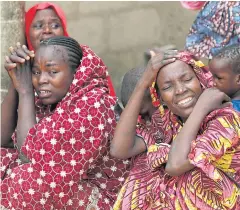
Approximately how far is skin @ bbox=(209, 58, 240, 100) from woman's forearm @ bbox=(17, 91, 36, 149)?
1063 millimetres

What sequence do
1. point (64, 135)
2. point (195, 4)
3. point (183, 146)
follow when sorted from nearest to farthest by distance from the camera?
point (183, 146)
point (64, 135)
point (195, 4)

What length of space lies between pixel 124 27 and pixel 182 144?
136 inches

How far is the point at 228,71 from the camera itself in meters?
3.81

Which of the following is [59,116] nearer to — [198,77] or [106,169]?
[106,169]

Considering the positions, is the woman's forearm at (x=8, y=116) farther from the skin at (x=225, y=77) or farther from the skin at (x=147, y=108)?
the skin at (x=225, y=77)

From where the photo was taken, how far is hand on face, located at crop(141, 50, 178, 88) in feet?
11.6

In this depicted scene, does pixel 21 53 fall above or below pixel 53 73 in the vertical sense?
above

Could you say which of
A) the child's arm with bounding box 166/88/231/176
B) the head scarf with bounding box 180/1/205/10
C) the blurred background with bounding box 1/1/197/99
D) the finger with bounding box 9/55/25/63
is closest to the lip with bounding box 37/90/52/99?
the finger with bounding box 9/55/25/63

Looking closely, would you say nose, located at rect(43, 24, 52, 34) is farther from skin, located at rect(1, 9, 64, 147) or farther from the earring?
the earring

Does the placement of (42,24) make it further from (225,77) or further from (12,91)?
(225,77)

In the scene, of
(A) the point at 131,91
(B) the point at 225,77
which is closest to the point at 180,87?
(B) the point at 225,77

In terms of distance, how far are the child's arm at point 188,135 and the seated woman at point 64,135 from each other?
0.55 m

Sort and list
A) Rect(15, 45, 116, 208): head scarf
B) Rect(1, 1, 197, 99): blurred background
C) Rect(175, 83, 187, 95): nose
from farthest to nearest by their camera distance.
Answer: Rect(1, 1, 197, 99): blurred background
Rect(15, 45, 116, 208): head scarf
Rect(175, 83, 187, 95): nose

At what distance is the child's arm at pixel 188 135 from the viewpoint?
3344mm
